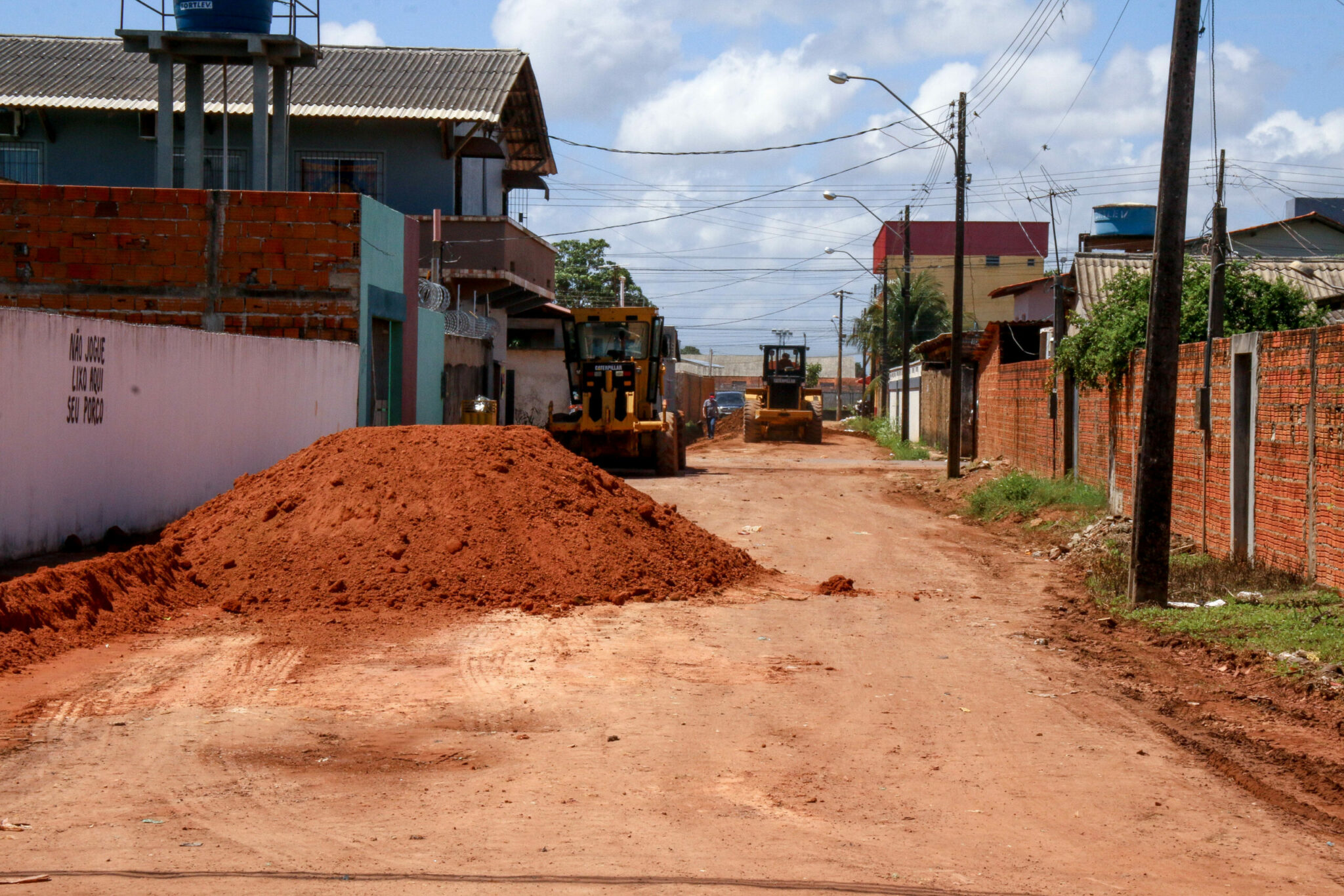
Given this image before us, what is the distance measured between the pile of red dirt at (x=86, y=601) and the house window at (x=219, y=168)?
21.4 metres

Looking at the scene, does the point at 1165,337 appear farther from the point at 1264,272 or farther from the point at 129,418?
the point at 1264,272

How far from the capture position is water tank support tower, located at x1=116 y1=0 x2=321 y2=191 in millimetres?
20672

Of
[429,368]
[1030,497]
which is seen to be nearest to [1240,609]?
[1030,497]

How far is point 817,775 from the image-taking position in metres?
5.98

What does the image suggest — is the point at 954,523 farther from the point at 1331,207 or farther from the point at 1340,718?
the point at 1331,207

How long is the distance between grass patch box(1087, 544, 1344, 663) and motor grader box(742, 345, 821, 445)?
29.7m

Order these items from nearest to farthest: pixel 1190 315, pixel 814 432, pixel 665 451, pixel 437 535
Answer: pixel 437 535 → pixel 1190 315 → pixel 665 451 → pixel 814 432

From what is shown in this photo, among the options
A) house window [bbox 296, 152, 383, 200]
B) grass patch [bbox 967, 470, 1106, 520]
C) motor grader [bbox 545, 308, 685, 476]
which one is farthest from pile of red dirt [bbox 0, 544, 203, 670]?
house window [bbox 296, 152, 383, 200]

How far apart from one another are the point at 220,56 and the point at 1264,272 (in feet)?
64.4

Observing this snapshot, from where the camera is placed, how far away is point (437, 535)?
11648mm

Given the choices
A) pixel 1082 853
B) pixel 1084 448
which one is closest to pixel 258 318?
pixel 1084 448

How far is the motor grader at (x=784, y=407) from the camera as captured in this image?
4266 cm

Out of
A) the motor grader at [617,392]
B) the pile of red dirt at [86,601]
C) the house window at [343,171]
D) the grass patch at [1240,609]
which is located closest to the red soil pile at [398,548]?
the pile of red dirt at [86,601]

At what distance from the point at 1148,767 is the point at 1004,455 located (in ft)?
70.8
